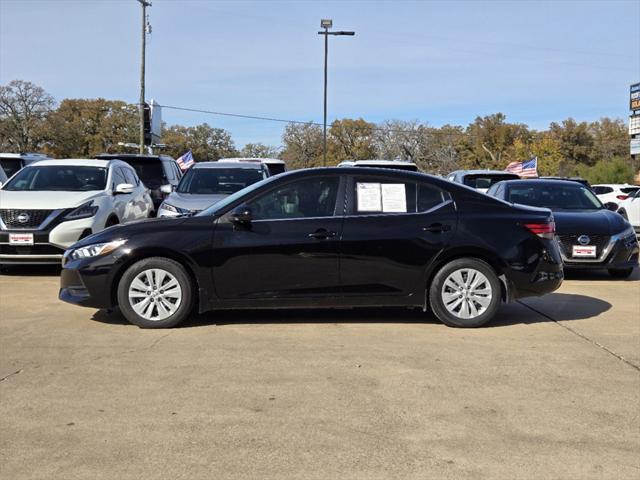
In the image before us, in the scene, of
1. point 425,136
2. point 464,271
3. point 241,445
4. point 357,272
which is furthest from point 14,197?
point 425,136

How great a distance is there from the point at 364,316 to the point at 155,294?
2204mm

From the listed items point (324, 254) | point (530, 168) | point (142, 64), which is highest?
point (142, 64)

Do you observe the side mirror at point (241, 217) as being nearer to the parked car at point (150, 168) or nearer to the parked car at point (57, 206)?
the parked car at point (57, 206)

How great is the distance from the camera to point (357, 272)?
642 centimetres

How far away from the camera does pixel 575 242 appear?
9.50 metres

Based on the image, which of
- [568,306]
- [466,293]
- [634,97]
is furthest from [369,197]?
[634,97]

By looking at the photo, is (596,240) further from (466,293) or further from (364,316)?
(364,316)

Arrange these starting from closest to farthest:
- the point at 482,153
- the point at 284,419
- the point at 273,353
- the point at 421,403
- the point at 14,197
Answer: the point at 284,419 → the point at 421,403 → the point at 273,353 → the point at 14,197 → the point at 482,153

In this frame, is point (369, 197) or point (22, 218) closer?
point (369, 197)

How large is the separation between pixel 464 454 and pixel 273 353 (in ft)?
7.58

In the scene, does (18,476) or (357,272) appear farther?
(357,272)

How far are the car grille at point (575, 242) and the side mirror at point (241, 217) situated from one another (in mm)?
5227

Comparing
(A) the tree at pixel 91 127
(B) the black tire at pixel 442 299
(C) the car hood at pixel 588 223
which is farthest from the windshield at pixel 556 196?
(A) the tree at pixel 91 127

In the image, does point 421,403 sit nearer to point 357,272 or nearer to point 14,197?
point 357,272
